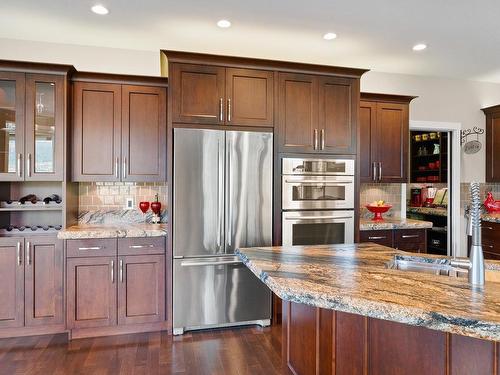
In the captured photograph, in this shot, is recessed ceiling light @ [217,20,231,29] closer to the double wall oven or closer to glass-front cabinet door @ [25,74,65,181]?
the double wall oven

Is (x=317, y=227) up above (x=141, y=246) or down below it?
above

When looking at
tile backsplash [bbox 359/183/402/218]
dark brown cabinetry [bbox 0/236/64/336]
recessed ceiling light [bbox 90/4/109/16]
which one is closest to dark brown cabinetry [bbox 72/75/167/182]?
recessed ceiling light [bbox 90/4/109/16]

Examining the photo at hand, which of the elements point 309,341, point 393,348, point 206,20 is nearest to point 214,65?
point 206,20

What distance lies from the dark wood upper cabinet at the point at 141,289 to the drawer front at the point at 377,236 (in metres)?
2.10

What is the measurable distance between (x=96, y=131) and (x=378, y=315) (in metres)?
2.98

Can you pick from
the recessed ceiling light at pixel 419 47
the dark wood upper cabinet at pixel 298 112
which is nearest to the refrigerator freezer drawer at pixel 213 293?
the dark wood upper cabinet at pixel 298 112

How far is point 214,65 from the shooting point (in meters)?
3.10

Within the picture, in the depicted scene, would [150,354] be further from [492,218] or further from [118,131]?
[492,218]

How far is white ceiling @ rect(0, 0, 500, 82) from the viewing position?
278 centimetres

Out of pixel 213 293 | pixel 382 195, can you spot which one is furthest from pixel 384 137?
pixel 213 293

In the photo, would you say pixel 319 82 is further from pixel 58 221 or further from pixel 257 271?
pixel 58 221

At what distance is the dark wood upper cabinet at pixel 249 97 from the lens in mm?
3148

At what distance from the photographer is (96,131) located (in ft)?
10.6

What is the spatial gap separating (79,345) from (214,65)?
2.68 m
